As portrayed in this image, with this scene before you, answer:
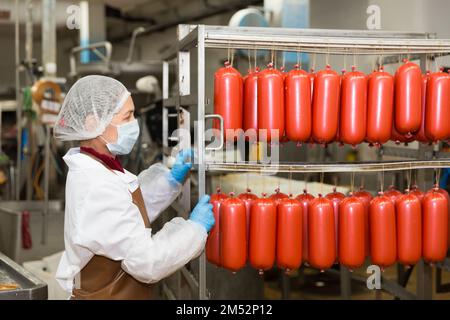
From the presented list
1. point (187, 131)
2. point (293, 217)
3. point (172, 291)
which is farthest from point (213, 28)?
point (172, 291)

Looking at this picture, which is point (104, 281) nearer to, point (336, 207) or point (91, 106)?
point (91, 106)

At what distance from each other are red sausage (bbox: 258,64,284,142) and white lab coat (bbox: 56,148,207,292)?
25.9 inches

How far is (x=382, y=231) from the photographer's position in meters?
2.72

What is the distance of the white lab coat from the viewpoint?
2092 mm

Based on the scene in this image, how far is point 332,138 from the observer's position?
8.96 ft

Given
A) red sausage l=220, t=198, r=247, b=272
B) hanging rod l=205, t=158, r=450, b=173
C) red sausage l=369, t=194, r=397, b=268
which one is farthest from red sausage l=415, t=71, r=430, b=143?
red sausage l=220, t=198, r=247, b=272

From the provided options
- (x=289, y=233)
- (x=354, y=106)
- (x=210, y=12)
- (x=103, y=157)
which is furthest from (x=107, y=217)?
(x=210, y=12)

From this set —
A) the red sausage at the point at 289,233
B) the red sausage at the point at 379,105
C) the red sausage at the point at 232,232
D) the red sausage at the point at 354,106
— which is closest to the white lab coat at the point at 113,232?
the red sausage at the point at 232,232

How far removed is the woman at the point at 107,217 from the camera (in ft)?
6.89

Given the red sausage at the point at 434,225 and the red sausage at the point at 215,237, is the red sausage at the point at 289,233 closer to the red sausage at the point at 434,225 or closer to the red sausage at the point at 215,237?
the red sausage at the point at 215,237

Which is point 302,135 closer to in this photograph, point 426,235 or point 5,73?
point 426,235

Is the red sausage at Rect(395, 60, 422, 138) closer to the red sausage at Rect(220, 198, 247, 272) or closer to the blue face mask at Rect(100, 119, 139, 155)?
the red sausage at Rect(220, 198, 247, 272)

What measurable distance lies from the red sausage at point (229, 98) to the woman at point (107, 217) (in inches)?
16.7

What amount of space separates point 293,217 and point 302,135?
401 millimetres
